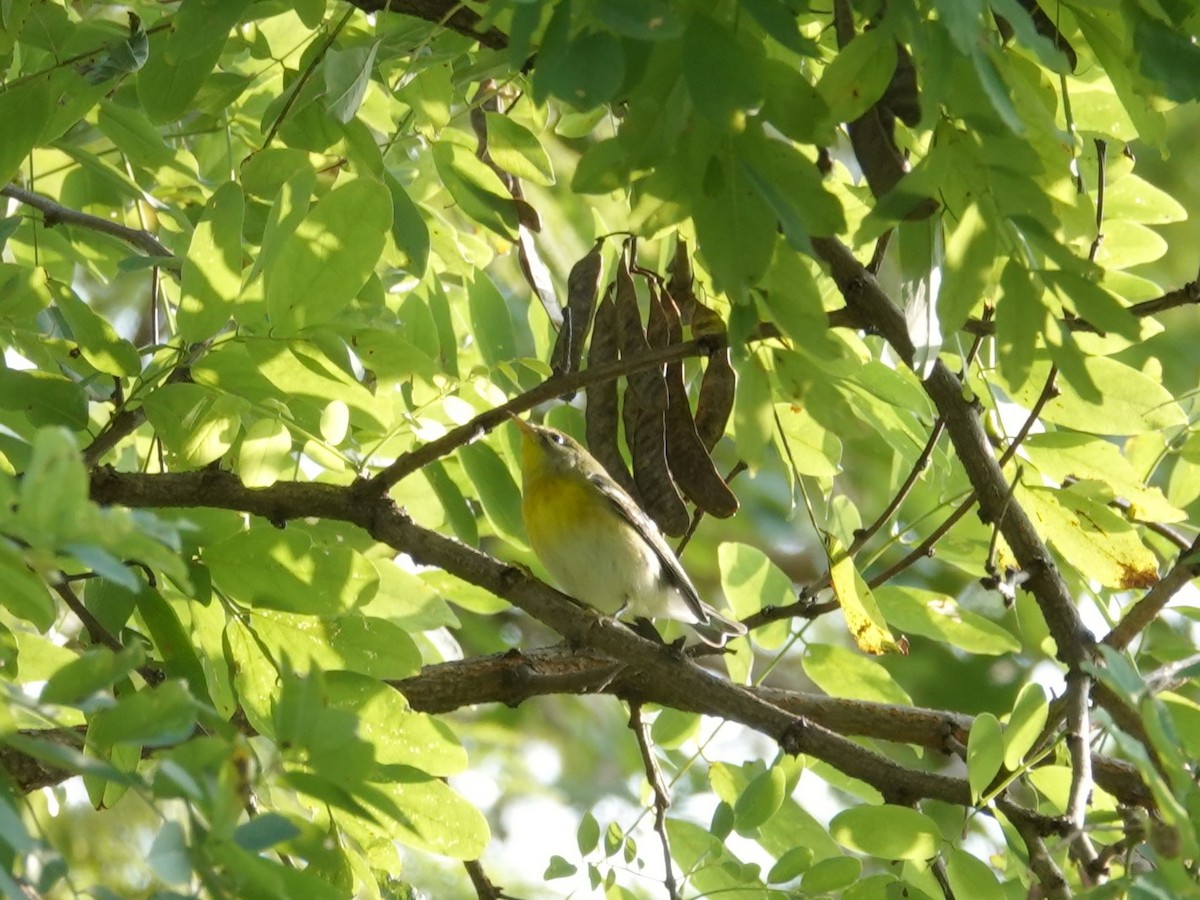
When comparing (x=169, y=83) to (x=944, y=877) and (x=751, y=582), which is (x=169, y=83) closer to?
(x=751, y=582)

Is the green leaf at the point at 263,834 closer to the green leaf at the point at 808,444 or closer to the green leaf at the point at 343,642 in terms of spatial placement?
the green leaf at the point at 343,642

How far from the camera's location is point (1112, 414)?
2592mm

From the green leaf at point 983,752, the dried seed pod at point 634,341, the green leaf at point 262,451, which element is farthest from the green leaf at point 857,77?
the green leaf at point 262,451

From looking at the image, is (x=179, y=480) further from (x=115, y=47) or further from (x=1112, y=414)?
(x=1112, y=414)

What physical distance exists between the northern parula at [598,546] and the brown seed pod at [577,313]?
4.60ft

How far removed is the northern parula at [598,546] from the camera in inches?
173

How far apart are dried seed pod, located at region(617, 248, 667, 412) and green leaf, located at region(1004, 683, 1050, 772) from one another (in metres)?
0.90

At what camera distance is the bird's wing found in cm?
424

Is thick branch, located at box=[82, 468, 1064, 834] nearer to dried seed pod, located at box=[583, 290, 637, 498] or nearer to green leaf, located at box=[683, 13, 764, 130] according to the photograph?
dried seed pod, located at box=[583, 290, 637, 498]

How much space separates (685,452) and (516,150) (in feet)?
2.36

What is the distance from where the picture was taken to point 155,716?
151 centimetres

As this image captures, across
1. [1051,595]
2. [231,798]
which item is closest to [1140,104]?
[1051,595]

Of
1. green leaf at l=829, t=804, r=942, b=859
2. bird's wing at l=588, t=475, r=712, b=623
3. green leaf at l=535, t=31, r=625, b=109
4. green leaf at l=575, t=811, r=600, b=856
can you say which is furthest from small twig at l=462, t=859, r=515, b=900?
green leaf at l=535, t=31, r=625, b=109

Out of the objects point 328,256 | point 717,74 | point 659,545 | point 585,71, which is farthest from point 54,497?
point 659,545
